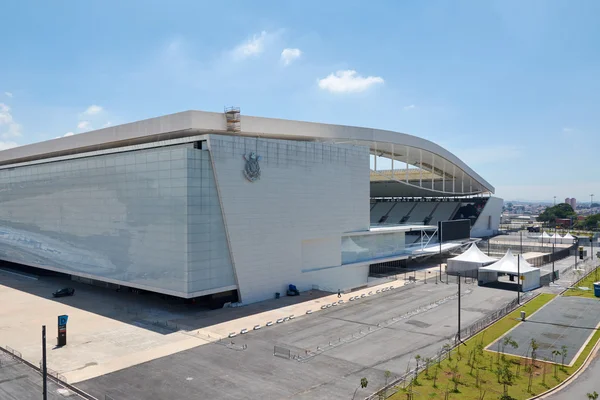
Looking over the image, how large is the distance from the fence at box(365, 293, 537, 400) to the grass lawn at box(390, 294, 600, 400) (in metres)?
0.33

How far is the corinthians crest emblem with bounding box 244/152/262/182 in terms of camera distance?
37188 millimetres

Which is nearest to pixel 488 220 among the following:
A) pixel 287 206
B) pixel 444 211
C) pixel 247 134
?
pixel 444 211

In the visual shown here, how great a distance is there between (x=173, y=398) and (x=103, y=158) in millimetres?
27138

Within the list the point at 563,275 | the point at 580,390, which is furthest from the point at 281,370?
the point at 563,275

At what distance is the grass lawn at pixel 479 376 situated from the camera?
19633 millimetres

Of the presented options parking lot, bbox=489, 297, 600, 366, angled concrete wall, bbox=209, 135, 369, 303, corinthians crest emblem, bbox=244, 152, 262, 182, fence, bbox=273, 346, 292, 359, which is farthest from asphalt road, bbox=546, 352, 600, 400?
corinthians crest emblem, bbox=244, 152, 262, 182

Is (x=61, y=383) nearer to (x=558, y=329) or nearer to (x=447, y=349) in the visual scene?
(x=447, y=349)

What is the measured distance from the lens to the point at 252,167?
37.5 metres

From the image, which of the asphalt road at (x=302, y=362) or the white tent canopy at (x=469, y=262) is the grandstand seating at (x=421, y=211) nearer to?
the white tent canopy at (x=469, y=262)

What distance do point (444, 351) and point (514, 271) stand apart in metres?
23.9

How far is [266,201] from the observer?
38906 millimetres

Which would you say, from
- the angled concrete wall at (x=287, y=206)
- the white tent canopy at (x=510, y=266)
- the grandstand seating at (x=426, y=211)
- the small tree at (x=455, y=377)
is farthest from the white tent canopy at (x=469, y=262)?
the grandstand seating at (x=426, y=211)

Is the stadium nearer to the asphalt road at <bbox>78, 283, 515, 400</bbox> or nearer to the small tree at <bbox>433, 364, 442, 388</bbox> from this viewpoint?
the asphalt road at <bbox>78, 283, 515, 400</bbox>

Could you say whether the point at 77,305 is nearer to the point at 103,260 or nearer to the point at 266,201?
the point at 103,260
